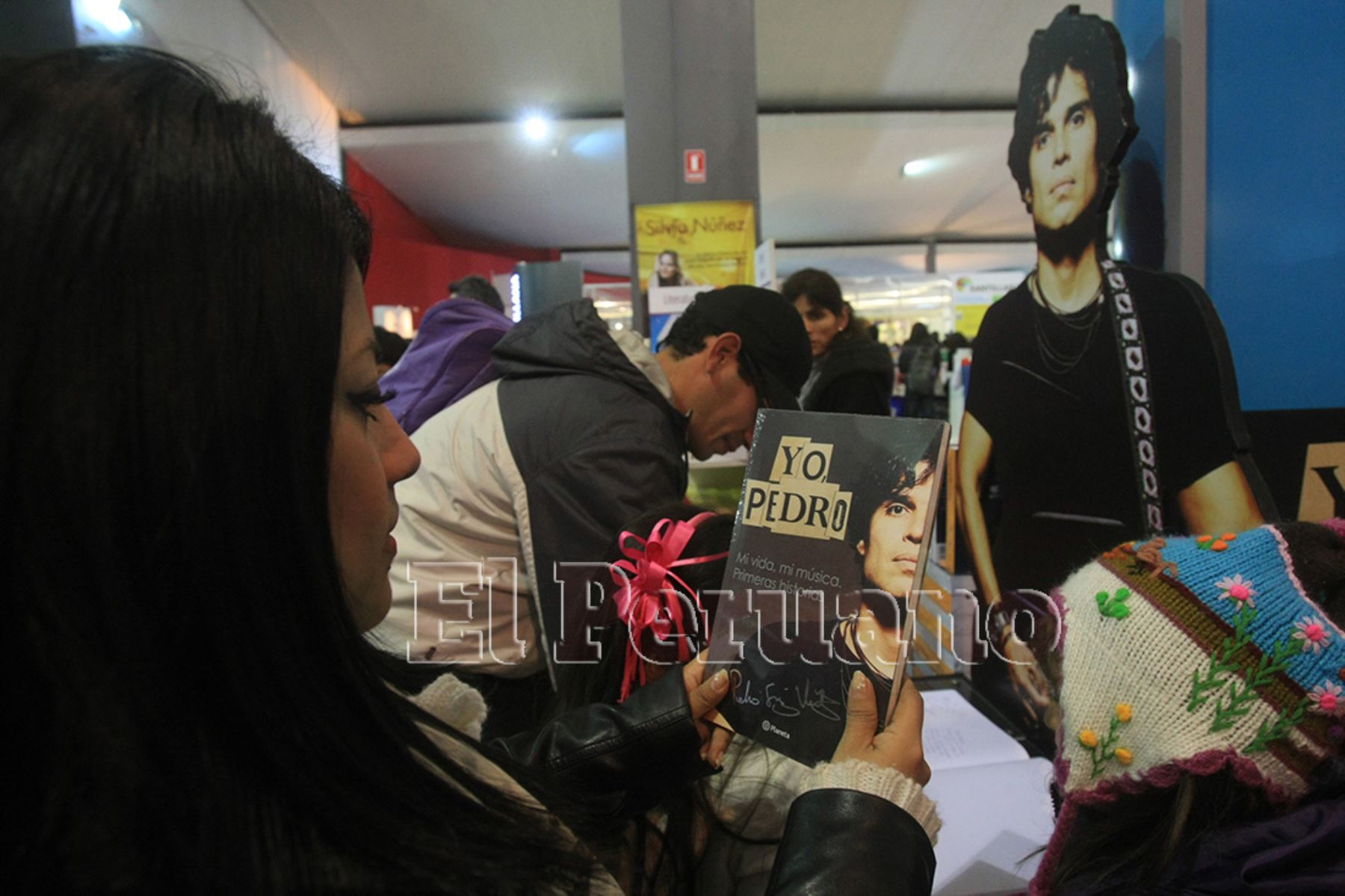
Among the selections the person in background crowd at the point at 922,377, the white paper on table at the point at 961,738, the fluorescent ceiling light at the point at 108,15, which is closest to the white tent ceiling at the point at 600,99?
the fluorescent ceiling light at the point at 108,15

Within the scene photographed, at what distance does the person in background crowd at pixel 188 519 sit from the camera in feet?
1.29

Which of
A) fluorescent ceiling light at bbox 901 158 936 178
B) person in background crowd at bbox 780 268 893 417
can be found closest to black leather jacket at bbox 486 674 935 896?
person in background crowd at bbox 780 268 893 417

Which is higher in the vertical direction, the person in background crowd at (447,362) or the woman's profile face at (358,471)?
the person in background crowd at (447,362)

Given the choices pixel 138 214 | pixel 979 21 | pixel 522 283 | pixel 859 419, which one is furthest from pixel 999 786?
pixel 979 21

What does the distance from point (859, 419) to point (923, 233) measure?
11.7 meters

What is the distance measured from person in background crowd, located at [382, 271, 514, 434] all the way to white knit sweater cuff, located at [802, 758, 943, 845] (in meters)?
1.20

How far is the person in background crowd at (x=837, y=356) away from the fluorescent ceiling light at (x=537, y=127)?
4197 millimetres

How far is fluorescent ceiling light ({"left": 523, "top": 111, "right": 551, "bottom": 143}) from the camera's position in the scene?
6160mm

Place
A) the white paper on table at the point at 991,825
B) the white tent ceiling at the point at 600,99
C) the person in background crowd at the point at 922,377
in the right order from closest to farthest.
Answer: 1. the white paper on table at the point at 991,825
2. the white tent ceiling at the point at 600,99
3. the person in background crowd at the point at 922,377

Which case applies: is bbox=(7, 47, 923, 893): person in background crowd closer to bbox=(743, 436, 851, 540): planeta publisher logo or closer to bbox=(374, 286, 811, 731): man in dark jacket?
bbox=(743, 436, 851, 540): planeta publisher logo

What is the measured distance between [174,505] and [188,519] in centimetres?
1

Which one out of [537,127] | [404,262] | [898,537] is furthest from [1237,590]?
[404,262]

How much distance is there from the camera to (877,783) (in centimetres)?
65
